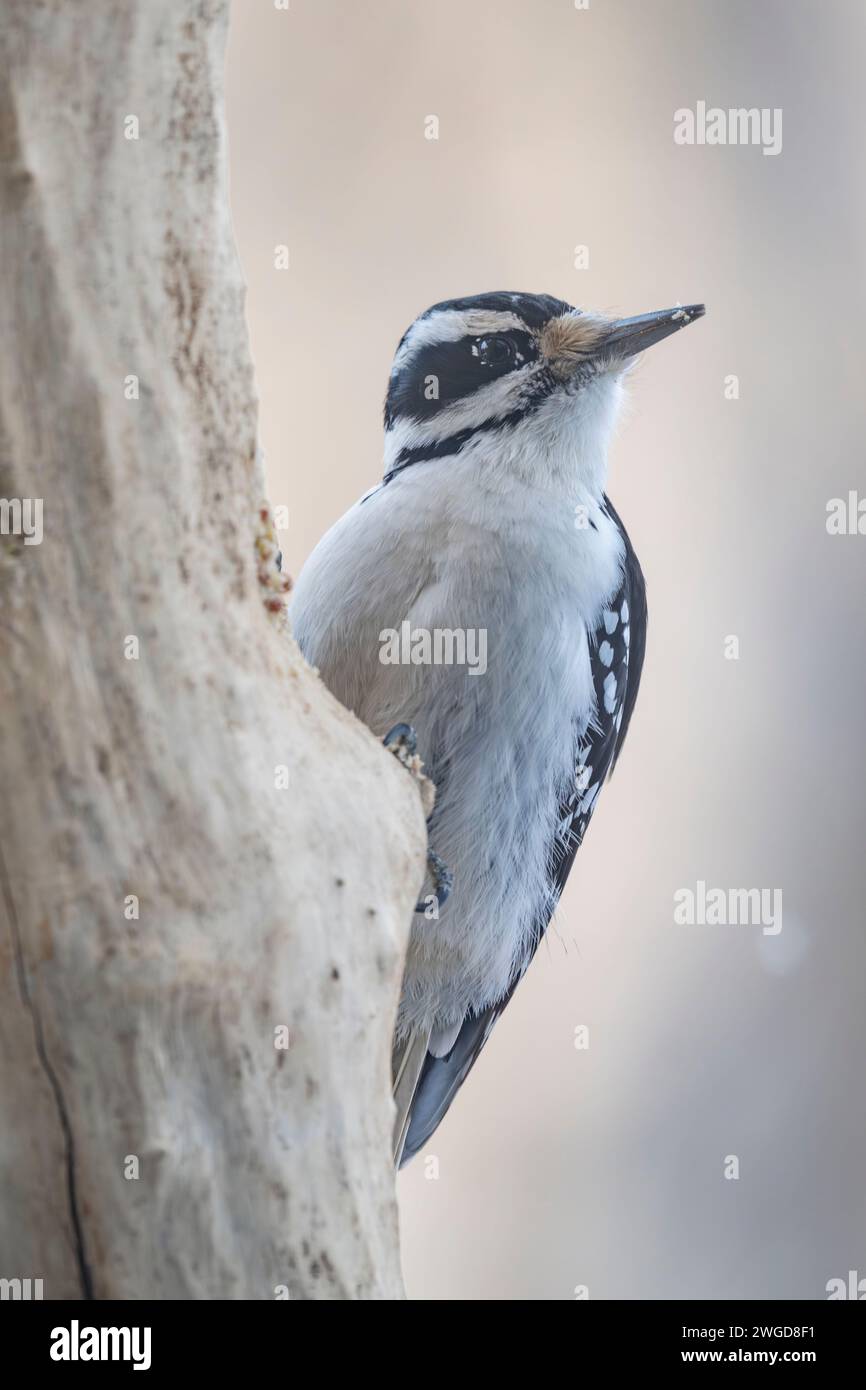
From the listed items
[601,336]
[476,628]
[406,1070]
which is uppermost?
[601,336]

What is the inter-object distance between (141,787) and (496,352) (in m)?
1.01

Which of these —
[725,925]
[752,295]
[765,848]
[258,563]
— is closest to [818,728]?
[765,848]

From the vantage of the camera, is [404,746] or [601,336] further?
[601,336]

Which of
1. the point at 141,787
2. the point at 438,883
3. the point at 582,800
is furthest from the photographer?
the point at 582,800

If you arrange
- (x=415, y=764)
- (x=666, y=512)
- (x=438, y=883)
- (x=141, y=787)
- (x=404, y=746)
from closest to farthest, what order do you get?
1. (x=141, y=787)
2. (x=415, y=764)
3. (x=404, y=746)
4. (x=438, y=883)
5. (x=666, y=512)

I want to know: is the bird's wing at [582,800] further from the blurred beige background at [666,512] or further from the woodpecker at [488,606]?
the blurred beige background at [666,512]

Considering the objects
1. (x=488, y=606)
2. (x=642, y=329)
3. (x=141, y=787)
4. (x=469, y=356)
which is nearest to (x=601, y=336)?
(x=642, y=329)

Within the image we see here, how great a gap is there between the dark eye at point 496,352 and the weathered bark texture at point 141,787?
0.75 meters

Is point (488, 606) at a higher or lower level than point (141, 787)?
higher

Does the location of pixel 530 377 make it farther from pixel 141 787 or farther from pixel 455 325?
pixel 141 787

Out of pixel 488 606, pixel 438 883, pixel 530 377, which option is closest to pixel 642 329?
pixel 530 377

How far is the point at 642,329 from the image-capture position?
1.78 metres

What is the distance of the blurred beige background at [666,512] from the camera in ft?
9.16

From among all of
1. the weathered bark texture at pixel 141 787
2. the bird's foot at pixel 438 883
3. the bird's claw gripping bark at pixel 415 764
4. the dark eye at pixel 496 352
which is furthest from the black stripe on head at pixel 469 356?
the weathered bark texture at pixel 141 787
